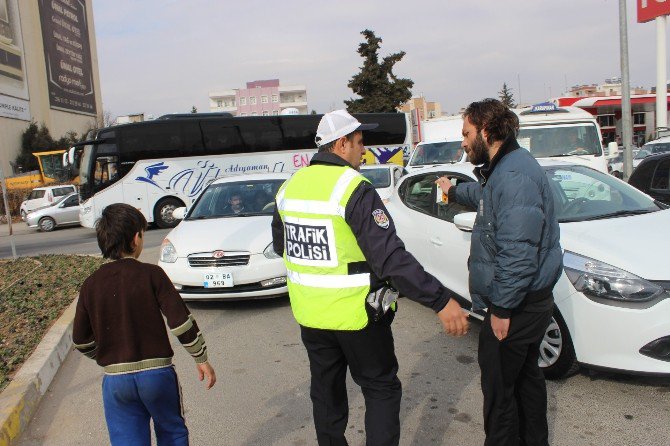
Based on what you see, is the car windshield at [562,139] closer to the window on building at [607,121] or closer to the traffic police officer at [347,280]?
the traffic police officer at [347,280]

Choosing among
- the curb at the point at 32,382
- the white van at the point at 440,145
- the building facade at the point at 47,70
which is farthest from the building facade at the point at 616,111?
the building facade at the point at 47,70

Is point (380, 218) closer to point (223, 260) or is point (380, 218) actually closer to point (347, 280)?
point (347, 280)

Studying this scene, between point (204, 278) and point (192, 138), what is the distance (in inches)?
511

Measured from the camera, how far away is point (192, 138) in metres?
18.2

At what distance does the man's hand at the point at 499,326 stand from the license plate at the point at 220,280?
3.91m

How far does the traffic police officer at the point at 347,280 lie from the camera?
2.38 m

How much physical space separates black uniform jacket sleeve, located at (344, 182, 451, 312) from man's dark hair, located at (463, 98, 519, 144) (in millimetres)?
717

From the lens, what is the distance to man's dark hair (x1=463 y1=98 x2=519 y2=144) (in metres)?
2.67

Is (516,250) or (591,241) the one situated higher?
(516,250)

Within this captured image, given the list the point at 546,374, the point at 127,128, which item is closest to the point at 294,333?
the point at 546,374

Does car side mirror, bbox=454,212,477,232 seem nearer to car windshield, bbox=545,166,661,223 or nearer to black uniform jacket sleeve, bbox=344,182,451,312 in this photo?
car windshield, bbox=545,166,661,223

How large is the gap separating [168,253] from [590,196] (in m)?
4.43

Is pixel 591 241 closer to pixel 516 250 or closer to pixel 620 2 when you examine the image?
pixel 516 250

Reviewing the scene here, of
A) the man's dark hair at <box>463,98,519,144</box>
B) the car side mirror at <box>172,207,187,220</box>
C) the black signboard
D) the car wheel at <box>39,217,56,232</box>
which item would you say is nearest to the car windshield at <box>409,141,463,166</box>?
the car side mirror at <box>172,207,187,220</box>
